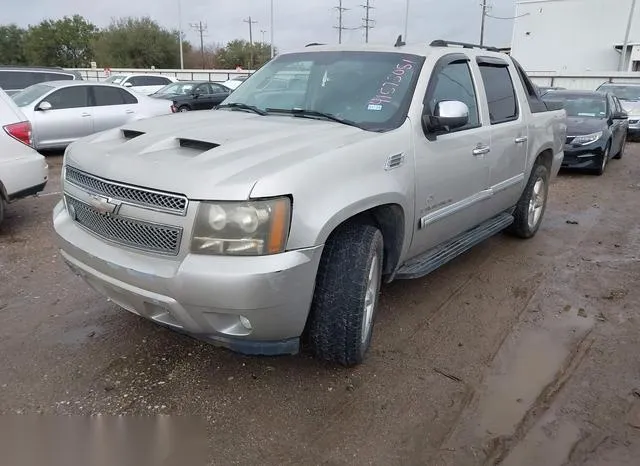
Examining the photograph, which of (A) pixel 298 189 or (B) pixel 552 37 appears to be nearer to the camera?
(A) pixel 298 189

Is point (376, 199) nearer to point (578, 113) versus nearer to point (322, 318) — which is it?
point (322, 318)

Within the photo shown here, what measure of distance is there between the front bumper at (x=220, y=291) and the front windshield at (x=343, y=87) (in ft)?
Result: 4.07

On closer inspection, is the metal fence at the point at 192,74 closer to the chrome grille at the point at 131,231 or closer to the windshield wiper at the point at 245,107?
the windshield wiper at the point at 245,107

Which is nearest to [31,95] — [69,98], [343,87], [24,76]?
[69,98]

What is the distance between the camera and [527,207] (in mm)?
5668

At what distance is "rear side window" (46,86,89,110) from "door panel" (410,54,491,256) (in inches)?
358

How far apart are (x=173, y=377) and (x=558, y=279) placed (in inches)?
135

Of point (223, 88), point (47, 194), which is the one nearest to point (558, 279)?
point (47, 194)

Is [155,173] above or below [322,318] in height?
above

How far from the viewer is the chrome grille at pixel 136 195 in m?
2.59

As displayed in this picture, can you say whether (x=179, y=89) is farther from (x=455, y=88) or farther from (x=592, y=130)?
(x=455, y=88)

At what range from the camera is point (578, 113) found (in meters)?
11.3

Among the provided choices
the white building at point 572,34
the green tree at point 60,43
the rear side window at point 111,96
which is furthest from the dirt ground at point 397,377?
the green tree at point 60,43

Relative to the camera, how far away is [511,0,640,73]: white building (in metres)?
51.7
